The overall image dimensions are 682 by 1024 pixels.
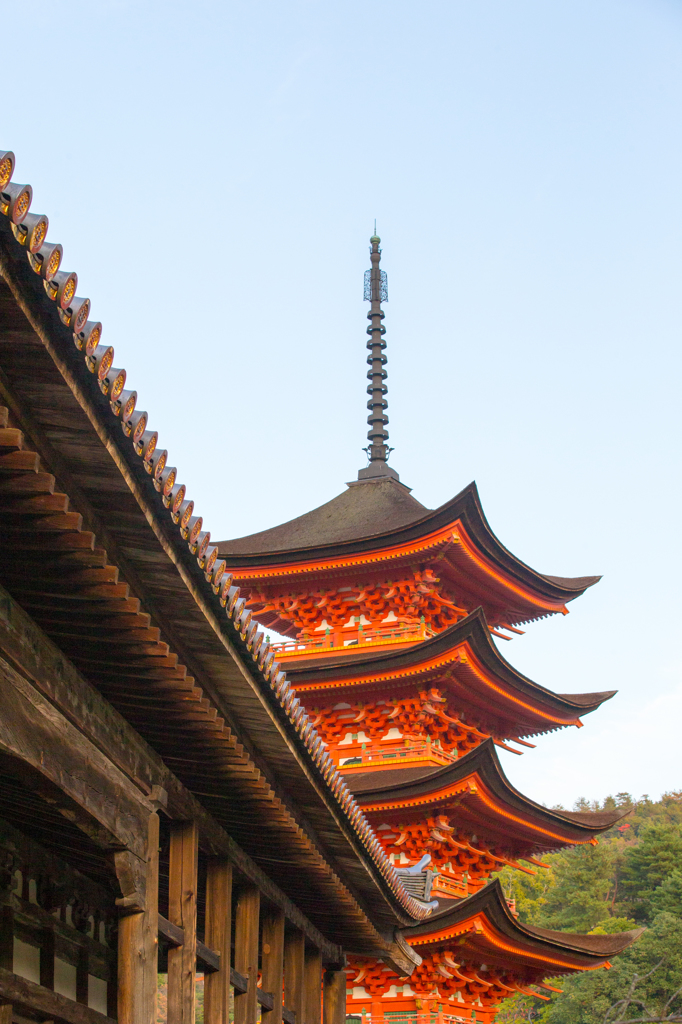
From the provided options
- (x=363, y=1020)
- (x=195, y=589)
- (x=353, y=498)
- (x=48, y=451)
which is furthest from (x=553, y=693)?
(x=48, y=451)

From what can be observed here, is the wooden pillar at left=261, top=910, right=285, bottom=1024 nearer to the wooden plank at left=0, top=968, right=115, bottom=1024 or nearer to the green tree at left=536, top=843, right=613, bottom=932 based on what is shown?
the wooden plank at left=0, top=968, right=115, bottom=1024

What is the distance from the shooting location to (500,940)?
19.5 metres

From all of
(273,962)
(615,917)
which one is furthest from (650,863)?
(273,962)

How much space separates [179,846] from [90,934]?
5.09 feet

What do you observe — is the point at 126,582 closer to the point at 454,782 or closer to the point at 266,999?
the point at 266,999

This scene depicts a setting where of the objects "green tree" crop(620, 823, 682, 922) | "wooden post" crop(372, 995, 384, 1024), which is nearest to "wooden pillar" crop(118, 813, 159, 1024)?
"wooden post" crop(372, 995, 384, 1024)

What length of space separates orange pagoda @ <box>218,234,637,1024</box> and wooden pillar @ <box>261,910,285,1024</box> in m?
6.21

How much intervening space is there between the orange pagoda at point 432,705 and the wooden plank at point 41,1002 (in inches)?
396

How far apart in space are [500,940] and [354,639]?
5.94 meters

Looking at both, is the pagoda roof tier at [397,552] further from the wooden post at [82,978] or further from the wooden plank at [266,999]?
the wooden post at [82,978]

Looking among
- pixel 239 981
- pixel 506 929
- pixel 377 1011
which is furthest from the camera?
pixel 506 929

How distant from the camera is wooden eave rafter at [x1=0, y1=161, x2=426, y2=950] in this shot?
17.9 feet

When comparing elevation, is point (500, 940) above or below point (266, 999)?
above

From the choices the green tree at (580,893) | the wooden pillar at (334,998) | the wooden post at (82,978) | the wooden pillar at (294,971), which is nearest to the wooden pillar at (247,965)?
the wooden post at (82,978)
